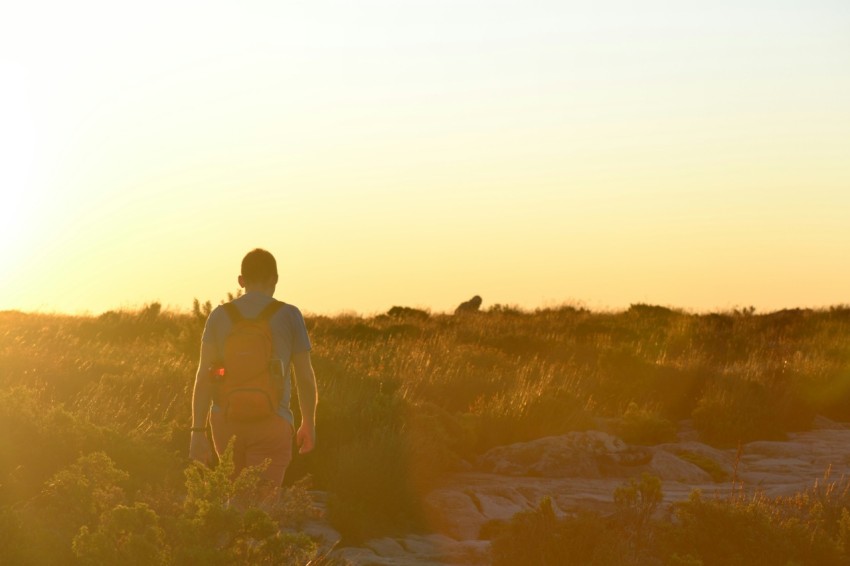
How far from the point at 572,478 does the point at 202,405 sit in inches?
314

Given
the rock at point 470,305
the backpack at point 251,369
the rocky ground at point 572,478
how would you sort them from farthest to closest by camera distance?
the rock at point 470,305
the rocky ground at point 572,478
the backpack at point 251,369

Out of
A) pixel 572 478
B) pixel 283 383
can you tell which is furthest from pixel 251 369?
pixel 572 478

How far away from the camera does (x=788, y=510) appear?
1057 cm

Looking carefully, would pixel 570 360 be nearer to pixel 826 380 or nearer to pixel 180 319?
pixel 826 380

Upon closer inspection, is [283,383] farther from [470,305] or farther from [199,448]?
[470,305]

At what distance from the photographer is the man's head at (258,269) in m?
8.12

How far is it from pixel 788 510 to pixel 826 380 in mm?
14700

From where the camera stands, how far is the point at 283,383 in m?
8.08

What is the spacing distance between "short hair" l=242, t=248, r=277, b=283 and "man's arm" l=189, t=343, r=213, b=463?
53cm

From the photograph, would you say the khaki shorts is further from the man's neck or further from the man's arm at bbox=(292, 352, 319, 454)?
the man's neck

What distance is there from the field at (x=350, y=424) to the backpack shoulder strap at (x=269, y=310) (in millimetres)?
1134

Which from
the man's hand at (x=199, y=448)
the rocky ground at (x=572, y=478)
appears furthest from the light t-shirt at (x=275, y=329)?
the rocky ground at (x=572, y=478)

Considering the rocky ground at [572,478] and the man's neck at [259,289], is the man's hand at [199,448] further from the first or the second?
the rocky ground at [572,478]

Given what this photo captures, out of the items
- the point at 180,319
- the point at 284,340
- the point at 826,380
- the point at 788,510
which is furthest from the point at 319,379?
the point at 180,319
